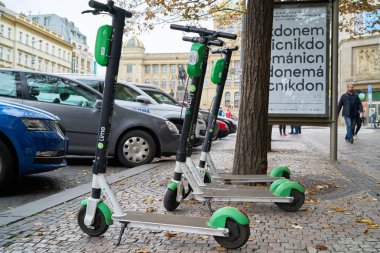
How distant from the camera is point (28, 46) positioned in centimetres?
8500

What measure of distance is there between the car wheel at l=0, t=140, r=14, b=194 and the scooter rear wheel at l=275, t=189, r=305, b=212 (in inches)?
130

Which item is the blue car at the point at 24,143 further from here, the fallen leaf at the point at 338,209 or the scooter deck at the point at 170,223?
the fallen leaf at the point at 338,209

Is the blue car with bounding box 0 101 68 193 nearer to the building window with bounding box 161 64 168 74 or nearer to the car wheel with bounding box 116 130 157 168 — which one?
the car wheel with bounding box 116 130 157 168

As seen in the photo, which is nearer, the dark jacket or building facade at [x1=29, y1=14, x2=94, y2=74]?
the dark jacket

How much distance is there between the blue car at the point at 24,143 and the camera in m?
5.75

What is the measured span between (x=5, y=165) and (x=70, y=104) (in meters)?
3.07

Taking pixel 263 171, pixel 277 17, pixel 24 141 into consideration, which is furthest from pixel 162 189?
pixel 277 17

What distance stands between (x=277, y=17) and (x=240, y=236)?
6969 millimetres

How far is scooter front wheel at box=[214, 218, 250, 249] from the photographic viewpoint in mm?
3404

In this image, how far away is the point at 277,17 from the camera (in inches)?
376

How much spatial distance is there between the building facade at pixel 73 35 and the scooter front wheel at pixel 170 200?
336 ft

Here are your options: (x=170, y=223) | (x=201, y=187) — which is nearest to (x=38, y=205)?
(x=201, y=187)

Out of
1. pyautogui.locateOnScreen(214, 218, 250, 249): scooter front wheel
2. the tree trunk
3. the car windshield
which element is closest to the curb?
the tree trunk

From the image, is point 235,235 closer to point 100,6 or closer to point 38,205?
point 100,6
